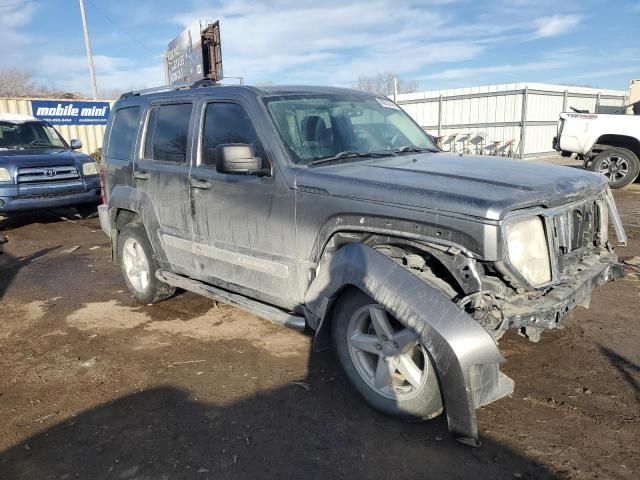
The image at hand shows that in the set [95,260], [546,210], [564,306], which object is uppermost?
[546,210]

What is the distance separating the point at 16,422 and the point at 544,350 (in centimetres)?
376

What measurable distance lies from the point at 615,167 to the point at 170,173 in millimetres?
11095

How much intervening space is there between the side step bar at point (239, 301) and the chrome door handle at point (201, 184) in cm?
86

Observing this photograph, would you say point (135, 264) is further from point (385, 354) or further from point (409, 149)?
point (385, 354)

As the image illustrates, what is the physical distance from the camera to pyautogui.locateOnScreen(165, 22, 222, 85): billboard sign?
54.3ft

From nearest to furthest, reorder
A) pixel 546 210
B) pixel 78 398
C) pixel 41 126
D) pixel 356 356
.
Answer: pixel 546 210, pixel 356 356, pixel 78 398, pixel 41 126

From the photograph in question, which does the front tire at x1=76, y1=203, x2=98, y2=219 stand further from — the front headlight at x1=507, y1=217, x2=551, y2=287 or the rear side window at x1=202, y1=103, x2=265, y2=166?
the front headlight at x1=507, y1=217, x2=551, y2=287

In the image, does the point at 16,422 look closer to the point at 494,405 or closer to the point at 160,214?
the point at 160,214

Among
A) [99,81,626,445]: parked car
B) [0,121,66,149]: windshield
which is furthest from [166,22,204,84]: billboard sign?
[99,81,626,445]: parked car

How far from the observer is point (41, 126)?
36.6ft

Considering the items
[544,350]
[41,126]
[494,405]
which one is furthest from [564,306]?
[41,126]

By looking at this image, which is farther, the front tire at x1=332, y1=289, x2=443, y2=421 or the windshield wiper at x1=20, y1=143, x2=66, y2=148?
the windshield wiper at x1=20, y1=143, x2=66, y2=148

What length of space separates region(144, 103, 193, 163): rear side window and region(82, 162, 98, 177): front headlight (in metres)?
6.24

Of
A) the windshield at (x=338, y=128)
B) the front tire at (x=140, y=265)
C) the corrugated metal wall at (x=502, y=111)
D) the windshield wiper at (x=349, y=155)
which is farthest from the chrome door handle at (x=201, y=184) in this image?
the corrugated metal wall at (x=502, y=111)
